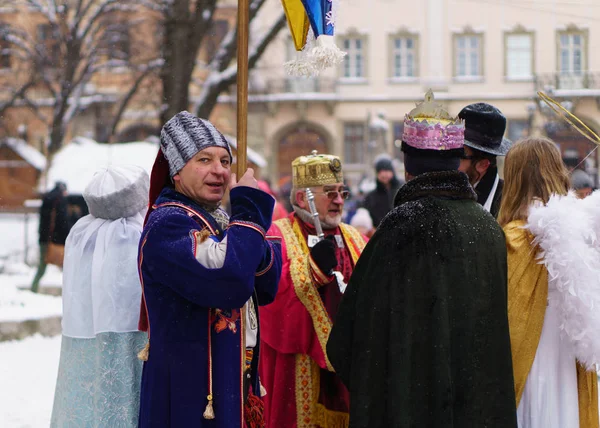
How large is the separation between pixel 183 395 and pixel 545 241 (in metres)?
1.51

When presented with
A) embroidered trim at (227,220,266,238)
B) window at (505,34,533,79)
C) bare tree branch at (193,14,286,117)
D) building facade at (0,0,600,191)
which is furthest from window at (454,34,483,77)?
embroidered trim at (227,220,266,238)

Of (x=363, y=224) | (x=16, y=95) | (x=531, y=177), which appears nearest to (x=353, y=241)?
(x=531, y=177)

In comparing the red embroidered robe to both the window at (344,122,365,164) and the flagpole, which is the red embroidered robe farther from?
the window at (344,122,365,164)

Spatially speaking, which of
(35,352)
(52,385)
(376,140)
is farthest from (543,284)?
(376,140)

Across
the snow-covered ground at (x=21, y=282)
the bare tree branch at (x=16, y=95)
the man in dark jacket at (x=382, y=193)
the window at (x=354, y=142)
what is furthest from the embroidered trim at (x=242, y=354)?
the window at (x=354, y=142)

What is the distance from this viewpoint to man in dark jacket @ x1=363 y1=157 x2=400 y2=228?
30.3 feet

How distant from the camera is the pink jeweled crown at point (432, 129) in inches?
118

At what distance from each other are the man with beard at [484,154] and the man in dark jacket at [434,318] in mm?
1153

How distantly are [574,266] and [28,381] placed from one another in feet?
17.2

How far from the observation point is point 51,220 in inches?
455

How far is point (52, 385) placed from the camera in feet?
22.6

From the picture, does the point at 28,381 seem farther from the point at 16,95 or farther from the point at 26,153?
the point at 26,153

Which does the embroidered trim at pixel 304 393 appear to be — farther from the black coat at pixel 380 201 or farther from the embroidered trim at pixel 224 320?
the black coat at pixel 380 201

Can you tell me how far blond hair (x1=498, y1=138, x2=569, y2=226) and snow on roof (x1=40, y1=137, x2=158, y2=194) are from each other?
893 cm
